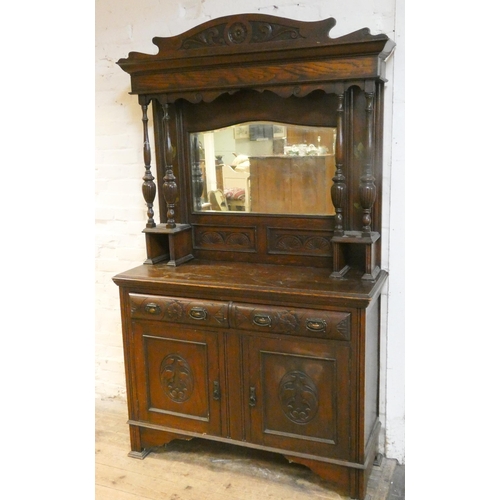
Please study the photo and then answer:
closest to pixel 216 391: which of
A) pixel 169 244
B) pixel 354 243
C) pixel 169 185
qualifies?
pixel 169 244

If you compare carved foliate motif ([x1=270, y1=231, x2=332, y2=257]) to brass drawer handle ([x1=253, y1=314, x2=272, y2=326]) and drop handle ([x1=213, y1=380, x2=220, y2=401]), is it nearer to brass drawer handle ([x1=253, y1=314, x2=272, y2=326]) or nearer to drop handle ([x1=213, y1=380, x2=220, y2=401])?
brass drawer handle ([x1=253, y1=314, x2=272, y2=326])

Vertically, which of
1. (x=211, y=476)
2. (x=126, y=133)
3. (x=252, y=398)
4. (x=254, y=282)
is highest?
(x=126, y=133)

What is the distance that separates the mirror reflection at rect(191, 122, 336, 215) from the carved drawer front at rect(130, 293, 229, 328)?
61cm

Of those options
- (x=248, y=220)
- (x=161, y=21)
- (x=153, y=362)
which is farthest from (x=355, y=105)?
(x=153, y=362)

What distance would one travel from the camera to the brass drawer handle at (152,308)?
258cm

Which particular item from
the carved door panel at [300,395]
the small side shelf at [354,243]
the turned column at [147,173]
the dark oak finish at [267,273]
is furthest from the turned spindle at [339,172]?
the turned column at [147,173]

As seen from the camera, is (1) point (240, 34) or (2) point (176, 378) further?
(2) point (176, 378)

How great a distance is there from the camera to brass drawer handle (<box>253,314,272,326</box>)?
7.76 feet

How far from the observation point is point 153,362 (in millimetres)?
2670

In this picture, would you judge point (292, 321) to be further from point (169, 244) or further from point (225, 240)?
point (169, 244)

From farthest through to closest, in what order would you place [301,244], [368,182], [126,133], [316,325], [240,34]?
[126,133], [301,244], [240,34], [368,182], [316,325]

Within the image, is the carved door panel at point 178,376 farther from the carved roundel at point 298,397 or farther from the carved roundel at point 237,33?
the carved roundel at point 237,33

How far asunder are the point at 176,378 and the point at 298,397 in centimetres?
65

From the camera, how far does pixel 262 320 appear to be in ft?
7.80
